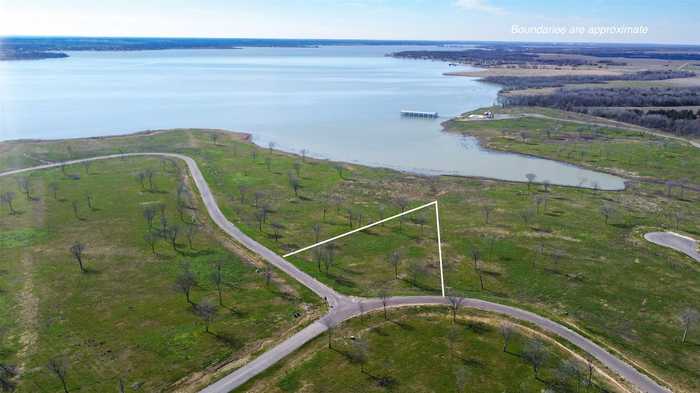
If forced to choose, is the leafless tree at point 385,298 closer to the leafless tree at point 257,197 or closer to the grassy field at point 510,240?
the grassy field at point 510,240

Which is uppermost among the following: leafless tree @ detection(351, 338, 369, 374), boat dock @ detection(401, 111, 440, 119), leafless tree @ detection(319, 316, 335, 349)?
boat dock @ detection(401, 111, 440, 119)

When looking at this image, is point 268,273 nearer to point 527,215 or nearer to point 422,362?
point 422,362

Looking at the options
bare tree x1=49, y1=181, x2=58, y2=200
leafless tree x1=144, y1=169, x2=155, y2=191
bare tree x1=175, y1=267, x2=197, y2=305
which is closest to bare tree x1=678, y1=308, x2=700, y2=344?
bare tree x1=175, y1=267, x2=197, y2=305

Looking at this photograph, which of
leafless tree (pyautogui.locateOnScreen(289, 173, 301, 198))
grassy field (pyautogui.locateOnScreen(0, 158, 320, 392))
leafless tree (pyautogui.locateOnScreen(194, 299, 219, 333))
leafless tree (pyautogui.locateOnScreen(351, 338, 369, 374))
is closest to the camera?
grassy field (pyautogui.locateOnScreen(0, 158, 320, 392))

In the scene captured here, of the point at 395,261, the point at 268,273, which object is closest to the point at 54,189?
the point at 268,273

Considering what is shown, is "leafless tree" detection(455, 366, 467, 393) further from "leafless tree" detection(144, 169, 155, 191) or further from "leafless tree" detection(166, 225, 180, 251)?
"leafless tree" detection(144, 169, 155, 191)

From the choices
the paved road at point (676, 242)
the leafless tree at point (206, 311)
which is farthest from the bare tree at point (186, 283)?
the paved road at point (676, 242)
